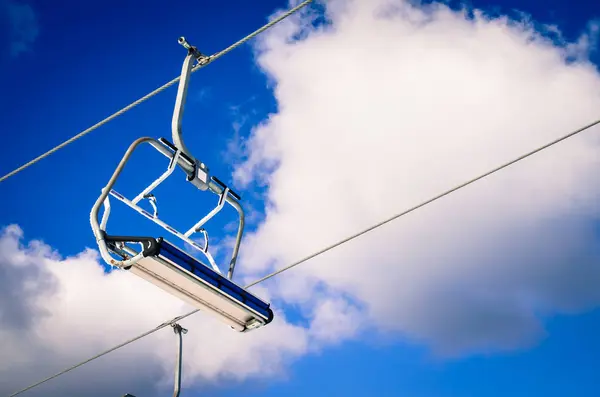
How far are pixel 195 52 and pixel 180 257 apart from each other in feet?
10.6

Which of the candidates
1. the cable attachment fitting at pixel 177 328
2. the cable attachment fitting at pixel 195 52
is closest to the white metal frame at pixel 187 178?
the cable attachment fitting at pixel 195 52

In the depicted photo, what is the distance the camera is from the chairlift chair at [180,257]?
21.1ft

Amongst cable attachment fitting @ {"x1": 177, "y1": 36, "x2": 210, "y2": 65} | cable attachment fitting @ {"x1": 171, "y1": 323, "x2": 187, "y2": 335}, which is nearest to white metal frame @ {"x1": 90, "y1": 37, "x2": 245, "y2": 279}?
cable attachment fitting @ {"x1": 177, "y1": 36, "x2": 210, "y2": 65}

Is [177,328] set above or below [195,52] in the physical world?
below

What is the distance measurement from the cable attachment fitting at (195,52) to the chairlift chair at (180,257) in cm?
69

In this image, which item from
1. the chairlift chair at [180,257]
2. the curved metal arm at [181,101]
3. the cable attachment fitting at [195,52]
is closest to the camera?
the chairlift chair at [180,257]

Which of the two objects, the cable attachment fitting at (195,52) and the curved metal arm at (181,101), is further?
the cable attachment fitting at (195,52)

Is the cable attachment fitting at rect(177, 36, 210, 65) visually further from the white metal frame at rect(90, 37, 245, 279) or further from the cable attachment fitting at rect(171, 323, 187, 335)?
the cable attachment fitting at rect(171, 323, 187, 335)

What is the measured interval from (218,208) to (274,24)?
2.36 m

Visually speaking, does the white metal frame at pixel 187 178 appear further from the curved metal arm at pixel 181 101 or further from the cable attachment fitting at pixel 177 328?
the cable attachment fitting at pixel 177 328

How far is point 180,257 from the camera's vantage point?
6.49 m

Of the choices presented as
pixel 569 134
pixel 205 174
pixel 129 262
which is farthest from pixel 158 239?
pixel 569 134

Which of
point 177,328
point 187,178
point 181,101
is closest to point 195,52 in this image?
point 181,101

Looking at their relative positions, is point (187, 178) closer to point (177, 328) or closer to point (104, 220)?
point (104, 220)
